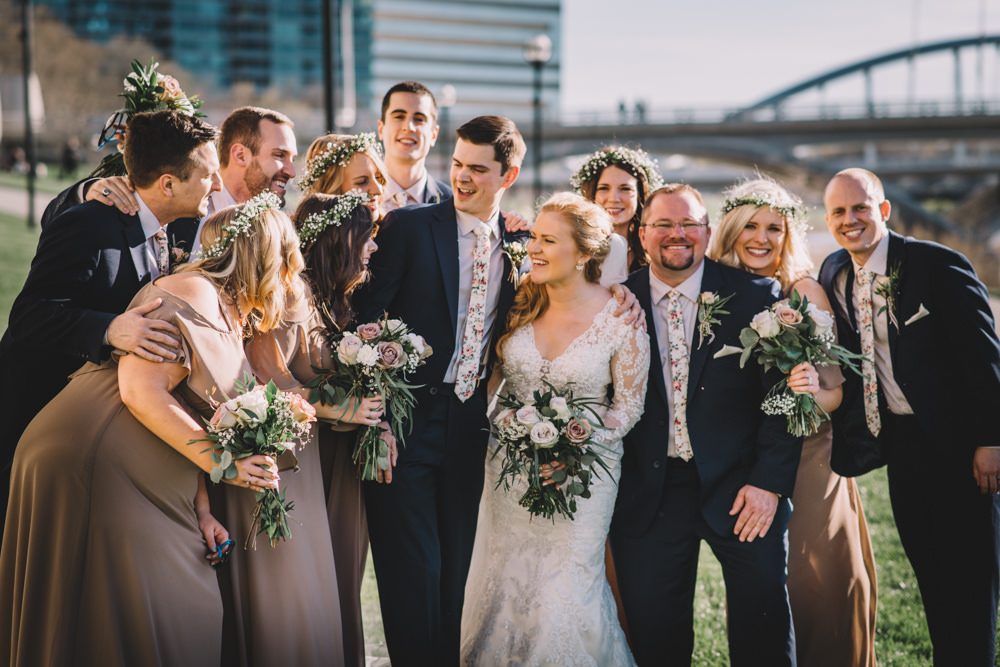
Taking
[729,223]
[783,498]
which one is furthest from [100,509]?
[729,223]

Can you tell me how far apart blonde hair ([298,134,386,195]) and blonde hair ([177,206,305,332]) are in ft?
4.55

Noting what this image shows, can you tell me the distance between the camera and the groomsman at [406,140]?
5.61 meters

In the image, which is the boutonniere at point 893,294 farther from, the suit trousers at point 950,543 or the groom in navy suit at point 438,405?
the groom in navy suit at point 438,405

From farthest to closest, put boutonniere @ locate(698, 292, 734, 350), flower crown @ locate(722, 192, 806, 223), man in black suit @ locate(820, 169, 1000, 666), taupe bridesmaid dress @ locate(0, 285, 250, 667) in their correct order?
1. flower crown @ locate(722, 192, 806, 223)
2. man in black suit @ locate(820, 169, 1000, 666)
3. boutonniere @ locate(698, 292, 734, 350)
4. taupe bridesmaid dress @ locate(0, 285, 250, 667)

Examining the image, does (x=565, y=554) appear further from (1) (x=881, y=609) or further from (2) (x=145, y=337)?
(1) (x=881, y=609)

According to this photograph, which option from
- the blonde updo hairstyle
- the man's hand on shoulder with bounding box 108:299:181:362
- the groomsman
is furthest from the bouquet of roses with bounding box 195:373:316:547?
the blonde updo hairstyle

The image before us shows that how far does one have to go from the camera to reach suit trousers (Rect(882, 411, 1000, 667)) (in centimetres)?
440

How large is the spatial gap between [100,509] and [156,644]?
1.98 feet

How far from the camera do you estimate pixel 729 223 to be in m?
5.07

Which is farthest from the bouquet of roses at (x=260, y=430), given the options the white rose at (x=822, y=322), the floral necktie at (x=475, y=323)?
the white rose at (x=822, y=322)

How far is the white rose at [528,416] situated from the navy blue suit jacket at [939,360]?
6.24 feet

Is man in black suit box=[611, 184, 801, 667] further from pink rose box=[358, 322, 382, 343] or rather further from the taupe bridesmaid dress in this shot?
the taupe bridesmaid dress

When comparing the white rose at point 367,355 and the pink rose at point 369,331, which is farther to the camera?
the pink rose at point 369,331

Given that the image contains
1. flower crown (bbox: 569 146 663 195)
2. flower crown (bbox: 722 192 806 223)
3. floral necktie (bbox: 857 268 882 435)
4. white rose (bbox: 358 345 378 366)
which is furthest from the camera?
flower crown (bbox: 569 146 663 195)
